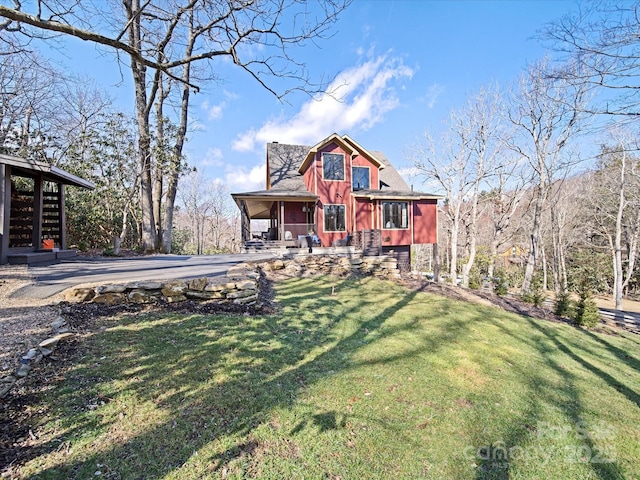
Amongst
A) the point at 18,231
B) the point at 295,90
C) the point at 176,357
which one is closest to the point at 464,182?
the point at 295,90

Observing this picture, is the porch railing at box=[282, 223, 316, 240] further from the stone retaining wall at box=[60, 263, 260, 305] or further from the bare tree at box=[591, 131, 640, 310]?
the bare tree at box=[591, 131, 640, 310]

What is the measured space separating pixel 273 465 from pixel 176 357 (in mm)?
1717

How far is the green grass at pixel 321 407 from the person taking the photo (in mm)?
2043

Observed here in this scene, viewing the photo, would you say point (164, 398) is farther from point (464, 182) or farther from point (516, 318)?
point (464, 182)

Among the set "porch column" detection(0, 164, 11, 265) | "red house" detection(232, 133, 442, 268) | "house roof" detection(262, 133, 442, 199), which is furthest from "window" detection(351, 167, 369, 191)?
"porch column" detection(0, 164, 11, 265)

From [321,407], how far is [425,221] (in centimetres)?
1535

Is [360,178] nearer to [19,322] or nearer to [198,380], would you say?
[198,380]

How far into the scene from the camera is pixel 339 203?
595 inches

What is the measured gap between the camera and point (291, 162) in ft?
57.4

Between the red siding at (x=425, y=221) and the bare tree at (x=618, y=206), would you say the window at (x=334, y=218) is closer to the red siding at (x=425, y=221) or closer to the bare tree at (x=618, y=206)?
the red siding at (x=425, y=221)

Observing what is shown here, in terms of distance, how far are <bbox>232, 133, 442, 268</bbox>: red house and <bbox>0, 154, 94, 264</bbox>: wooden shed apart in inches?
270

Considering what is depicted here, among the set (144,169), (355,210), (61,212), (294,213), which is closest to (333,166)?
(355,210)

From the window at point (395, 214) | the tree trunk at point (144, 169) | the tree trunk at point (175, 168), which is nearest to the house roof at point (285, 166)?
the window at point (395, 214)

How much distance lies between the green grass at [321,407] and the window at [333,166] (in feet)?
36.9
